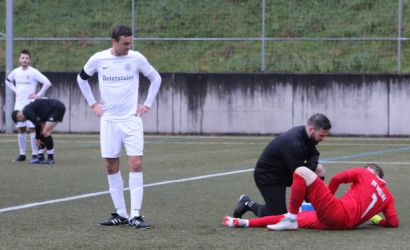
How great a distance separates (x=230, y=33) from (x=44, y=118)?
39.4ft

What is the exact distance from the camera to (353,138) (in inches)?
1026

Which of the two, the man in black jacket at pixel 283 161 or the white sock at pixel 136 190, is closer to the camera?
the man in black jacket at pixel 283 161

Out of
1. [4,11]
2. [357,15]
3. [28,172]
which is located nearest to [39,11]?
[4,11]

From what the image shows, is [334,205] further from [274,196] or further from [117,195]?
[117,195]

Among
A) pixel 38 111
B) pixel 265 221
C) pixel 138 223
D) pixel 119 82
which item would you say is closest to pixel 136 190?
pixel 138 223

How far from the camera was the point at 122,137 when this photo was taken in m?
10.4

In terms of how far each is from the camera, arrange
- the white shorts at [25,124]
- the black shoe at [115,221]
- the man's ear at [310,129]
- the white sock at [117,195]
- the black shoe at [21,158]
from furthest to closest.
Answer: the white shorts at [25,124]
the black shoe at [21,158]
the white sock at [117,195]
the black shoe at [115,221]
the man's ear at [310,129]

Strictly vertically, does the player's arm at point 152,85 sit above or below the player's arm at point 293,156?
above

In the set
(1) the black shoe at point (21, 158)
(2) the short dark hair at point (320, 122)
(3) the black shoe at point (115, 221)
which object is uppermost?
(2) the short dark hair at point (320, 122)

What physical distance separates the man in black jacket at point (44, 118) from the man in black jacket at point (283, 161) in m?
7.89

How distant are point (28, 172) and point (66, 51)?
567 inches

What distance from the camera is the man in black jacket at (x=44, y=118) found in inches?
714

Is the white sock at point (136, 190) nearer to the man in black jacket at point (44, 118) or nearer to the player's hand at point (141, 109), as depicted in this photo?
the player's hand at point (141, 109)

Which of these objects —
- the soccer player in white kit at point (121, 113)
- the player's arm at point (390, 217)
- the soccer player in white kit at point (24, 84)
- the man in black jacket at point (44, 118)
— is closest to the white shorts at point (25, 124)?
the soccer player in white kit at point (24, 84)
